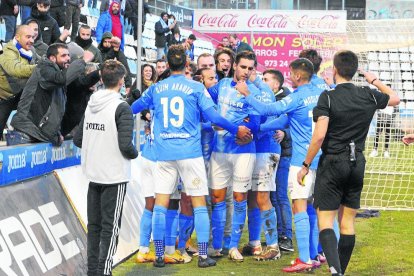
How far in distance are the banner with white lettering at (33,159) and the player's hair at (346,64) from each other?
2.65 m

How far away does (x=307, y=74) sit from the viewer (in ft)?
25.3

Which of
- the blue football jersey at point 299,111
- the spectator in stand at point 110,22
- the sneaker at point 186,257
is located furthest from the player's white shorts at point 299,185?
the spectator in stand at point 110,22

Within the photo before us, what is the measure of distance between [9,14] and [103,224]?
20.8 feet

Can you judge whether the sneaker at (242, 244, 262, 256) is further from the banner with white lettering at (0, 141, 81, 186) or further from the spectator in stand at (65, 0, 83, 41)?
the spectator in stand at (65, 0, 83, 41)

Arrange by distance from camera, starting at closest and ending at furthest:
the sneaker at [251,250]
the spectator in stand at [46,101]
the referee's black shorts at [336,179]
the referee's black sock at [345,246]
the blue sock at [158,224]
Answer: the referee's black shorts at [336,179] → the referee's black sock at [345,246] → the spectator in stand at [46,101] → the blue sock at [158,224] → the sneaker at [251,250]

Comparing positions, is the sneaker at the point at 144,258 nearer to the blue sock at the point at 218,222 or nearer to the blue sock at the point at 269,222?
the blue sock at the point at 218,222

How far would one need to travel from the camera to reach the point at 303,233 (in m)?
7.68

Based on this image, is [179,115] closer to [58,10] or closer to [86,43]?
[86,43]

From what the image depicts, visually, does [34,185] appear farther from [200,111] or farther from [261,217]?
[261,217]

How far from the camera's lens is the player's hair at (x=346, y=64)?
264 inches

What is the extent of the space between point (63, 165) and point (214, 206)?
164 cm

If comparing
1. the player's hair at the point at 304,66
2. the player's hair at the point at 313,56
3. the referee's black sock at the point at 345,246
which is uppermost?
the player's hair at the point at 313,56

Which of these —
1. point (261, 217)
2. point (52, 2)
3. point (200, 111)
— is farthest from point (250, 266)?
point (52, 2)

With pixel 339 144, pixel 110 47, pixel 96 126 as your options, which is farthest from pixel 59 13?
pixel 339 144
